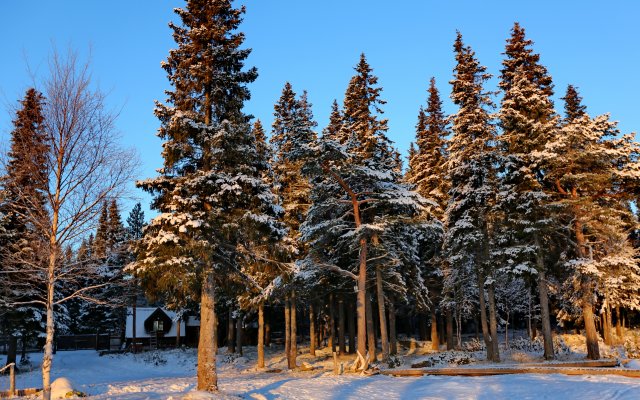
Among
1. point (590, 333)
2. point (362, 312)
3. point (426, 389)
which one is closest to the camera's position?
point (426, 389)

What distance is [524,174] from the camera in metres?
26.6

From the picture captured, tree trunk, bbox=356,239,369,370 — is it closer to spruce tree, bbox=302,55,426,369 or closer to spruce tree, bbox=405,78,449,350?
spruce tree, bbox=302,55,426,369

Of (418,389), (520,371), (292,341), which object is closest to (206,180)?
(418,389)

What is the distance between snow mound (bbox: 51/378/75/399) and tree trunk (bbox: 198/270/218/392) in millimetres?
4298

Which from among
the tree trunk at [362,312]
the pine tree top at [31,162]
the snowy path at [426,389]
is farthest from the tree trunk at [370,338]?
the pine tree top at [31,162]

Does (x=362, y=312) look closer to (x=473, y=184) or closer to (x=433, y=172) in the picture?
(x=473, y=184)

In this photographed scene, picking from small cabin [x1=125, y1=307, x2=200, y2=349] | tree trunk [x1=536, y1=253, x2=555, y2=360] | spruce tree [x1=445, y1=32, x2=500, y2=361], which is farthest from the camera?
small cabin [x1=125, y1=307, x2=200, y2=349]

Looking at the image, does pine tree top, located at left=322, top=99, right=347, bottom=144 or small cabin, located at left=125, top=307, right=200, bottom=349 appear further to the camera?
small cabin, located at left=125, top=307, right=200, bottom=349

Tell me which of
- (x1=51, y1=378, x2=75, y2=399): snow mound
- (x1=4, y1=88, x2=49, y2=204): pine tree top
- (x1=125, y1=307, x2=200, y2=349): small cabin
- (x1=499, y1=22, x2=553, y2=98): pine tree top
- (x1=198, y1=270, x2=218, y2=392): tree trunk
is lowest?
(x1=125, y1=307, x2=200, y2=349): small cabin

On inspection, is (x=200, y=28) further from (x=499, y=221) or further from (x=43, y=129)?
(x=499, y=221)

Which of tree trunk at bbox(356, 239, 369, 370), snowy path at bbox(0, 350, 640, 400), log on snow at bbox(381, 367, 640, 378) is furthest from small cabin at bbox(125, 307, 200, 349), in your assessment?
Answer: log on snow at bbox(381, 367, 640, 378)

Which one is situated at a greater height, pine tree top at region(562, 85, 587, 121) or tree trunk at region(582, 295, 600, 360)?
pine tree top at region(562, 85, 587, 121)

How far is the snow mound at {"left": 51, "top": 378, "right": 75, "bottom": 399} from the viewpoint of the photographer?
52.0 feet

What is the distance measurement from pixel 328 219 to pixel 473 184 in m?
8.85
